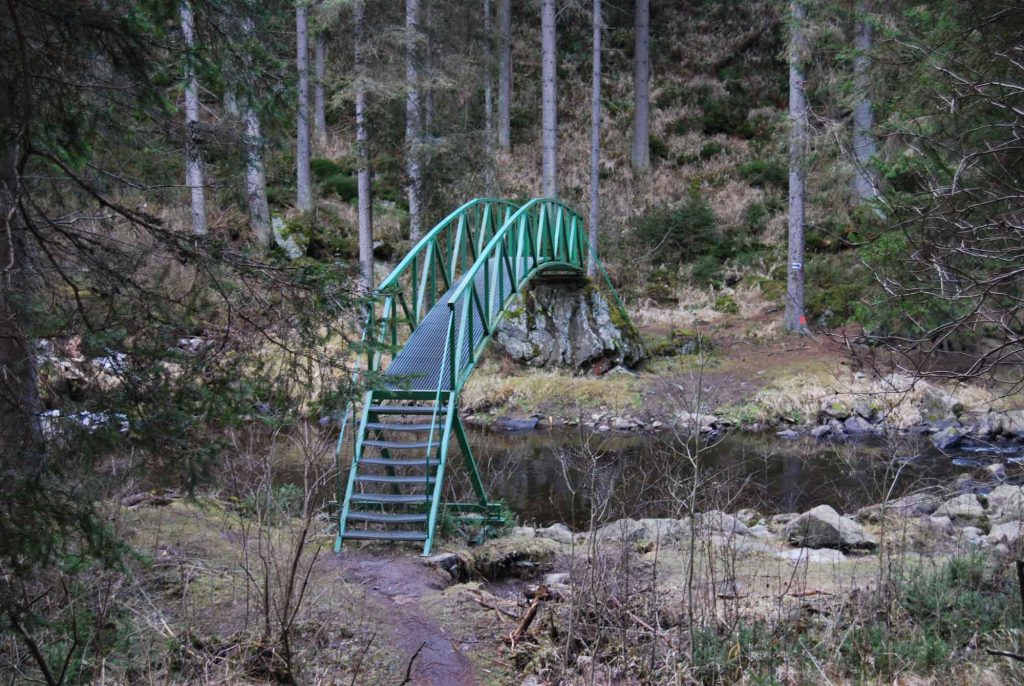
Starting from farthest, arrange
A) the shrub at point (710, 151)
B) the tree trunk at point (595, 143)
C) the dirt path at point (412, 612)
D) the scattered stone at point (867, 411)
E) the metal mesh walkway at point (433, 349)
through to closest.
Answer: the shrub at point (710, 151), the tree trunk at point (595, 143), the scattered stone at point (867, 411), the metal mesh walkway at point (433, 349), the dirt path at point (412, 612)

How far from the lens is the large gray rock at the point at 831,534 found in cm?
750

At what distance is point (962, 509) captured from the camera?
878cm

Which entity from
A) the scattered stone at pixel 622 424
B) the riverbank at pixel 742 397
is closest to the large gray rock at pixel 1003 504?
the riverbank at pixel 742 397

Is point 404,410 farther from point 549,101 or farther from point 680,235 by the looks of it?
point 680,235

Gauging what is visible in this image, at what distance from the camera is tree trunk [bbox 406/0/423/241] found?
15.7 meters

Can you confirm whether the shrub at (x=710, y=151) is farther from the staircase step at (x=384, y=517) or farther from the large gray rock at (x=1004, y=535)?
the staircase step at (x=384, y=517)

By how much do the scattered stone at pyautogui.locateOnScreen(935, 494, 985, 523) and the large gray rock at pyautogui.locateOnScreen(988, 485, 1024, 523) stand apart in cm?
11

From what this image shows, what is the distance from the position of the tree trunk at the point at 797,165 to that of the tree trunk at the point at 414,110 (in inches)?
276

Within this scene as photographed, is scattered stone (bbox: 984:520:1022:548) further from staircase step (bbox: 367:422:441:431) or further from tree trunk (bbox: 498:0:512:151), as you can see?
tree trunk (bbox: 498:0:512:151)

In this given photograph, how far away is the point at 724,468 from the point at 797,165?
9.37 m

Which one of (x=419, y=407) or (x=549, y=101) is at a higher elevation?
(x=549, y=101)

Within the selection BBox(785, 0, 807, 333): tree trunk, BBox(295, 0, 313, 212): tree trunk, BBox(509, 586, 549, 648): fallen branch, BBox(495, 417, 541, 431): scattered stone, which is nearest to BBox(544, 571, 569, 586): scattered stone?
BBox(509, 586, 549, 648): fallen branch

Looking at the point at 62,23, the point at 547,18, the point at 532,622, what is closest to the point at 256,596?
the point at 532,622

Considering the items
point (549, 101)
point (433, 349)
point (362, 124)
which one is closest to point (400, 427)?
point (433, 349)
